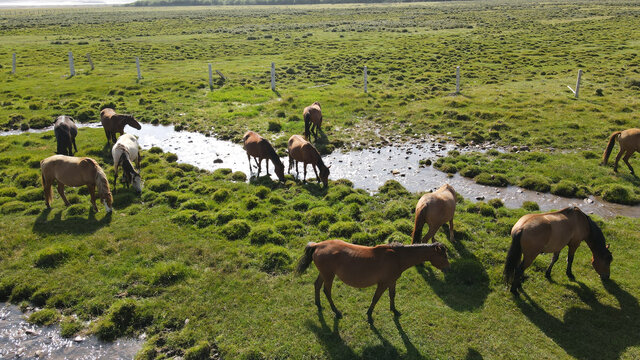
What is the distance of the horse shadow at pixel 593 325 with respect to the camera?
732 cm

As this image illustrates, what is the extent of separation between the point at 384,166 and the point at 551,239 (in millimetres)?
8645

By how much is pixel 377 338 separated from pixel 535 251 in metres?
4.12

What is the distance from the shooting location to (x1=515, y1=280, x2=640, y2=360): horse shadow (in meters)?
7.32

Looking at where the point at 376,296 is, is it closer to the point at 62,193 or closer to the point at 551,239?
the point at 551,239

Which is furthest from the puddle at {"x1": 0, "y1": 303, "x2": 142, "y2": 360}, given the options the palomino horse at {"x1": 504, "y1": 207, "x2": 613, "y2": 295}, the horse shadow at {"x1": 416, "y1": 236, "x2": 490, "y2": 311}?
the palomino horse at {"x1": 504, "y1": 207, "x2": 613, "y2": 295}

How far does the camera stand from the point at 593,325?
787cm

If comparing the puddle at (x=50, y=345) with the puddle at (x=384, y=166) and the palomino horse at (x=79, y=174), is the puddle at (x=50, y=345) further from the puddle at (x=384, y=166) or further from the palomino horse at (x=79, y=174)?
the puddle at (x=384, y=166)

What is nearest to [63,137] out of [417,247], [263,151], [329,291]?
[263,151]

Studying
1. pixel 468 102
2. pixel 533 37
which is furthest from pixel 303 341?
pixel 533 37

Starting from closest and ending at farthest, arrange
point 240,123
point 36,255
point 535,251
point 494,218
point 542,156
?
1. point 535,251
2. point 36,255
3. point 494,218
4. point 542,156
5. point 240,123

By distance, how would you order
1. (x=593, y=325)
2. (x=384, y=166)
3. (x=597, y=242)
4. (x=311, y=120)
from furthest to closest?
1. (x=311, y=120)
2. (x=384, y=166)
3. (x=597, y=242)
4. (x=593, y=325)

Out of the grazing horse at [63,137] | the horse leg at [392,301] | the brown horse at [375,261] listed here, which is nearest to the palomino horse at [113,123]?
the grazing horse at [63,137]

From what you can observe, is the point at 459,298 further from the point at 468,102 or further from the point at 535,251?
the point at 468,102

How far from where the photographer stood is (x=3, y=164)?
652 inches
